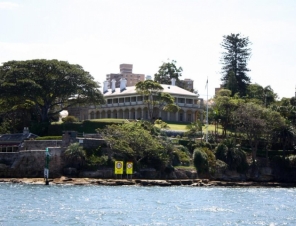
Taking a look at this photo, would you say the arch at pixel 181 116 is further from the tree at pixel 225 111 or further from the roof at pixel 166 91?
the tree at pixel 225 111

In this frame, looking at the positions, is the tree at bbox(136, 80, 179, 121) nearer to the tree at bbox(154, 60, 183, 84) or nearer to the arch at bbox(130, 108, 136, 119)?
the arch at bbox(130, 108, 136, 119)

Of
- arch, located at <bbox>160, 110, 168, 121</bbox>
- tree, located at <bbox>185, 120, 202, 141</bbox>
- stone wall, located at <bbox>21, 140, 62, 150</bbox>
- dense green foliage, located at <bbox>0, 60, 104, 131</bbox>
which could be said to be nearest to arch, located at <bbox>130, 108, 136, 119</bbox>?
arch, located at <bbox>160, 110, 168, 121</bbox>

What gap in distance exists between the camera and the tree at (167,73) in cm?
14050

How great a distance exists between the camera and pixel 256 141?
91.7 meters

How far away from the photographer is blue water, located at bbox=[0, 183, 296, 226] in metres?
45.4

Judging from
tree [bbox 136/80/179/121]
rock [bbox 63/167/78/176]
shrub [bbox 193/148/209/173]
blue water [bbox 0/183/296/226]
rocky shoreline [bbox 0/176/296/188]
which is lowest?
blue water [bbox 0/183/296/226]

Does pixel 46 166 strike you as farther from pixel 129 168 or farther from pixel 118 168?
pixel 129 168

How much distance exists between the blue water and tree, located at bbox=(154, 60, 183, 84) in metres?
70.7

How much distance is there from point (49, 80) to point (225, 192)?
3154cm

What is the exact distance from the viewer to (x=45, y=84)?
305 feet

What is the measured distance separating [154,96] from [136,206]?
5582 centimetres

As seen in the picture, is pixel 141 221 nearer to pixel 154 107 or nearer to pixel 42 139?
pixel 42 139

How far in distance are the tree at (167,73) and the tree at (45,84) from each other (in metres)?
43.9

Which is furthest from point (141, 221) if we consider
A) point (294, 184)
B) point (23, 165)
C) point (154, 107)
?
point (154, 107)
